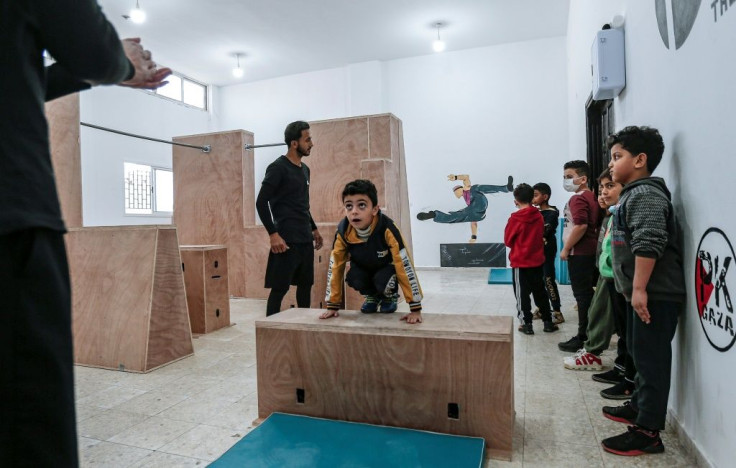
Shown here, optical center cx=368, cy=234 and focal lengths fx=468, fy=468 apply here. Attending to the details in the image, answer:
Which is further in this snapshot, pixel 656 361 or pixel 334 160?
pixel 334 160

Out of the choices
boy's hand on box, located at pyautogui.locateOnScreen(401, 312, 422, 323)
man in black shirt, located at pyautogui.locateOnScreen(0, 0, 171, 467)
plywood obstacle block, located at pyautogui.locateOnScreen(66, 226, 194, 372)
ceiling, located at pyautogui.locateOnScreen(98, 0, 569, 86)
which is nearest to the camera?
man in black shirt, located at pyautogui.locateOnScreen(0, 0, 171, 467)

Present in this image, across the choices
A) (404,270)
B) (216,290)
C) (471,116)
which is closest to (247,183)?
(216,290)

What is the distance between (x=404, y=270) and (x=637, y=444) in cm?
115

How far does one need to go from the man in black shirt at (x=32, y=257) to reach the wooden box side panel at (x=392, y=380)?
1319 mm

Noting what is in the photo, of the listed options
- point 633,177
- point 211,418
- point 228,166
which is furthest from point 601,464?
point 228,166

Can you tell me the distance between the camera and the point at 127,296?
297 centimetres

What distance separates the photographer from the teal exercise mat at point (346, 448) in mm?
1661

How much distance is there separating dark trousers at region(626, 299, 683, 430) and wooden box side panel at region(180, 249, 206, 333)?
3.14 metres

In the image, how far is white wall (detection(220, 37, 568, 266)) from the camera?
26.9ft

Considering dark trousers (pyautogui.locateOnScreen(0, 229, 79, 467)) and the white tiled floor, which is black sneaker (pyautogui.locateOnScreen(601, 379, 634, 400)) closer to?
the white tiled floor

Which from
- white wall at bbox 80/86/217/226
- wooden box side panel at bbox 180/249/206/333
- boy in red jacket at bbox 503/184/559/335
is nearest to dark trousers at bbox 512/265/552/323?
boy in red jacket at bbox 503/184/559/335

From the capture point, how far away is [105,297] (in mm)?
3021

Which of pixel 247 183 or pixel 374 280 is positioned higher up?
pixel 247 183

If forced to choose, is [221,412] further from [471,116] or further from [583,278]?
[471,116]
